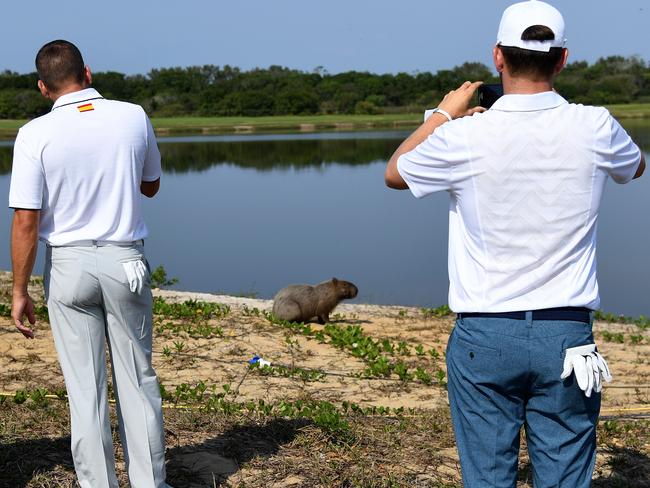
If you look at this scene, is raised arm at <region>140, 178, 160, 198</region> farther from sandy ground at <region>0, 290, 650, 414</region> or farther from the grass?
the grass

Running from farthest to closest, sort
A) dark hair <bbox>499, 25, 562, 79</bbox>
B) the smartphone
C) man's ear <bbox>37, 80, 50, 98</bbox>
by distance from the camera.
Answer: man's ear <bbox>37, 80, 50, 98</bbox>, the smartphone, dark hair <bbox>499, 25, 562, 79</bbox>

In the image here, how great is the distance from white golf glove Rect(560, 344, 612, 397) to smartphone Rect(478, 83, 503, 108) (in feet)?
2.76

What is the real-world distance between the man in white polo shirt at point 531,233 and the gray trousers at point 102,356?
1500mm

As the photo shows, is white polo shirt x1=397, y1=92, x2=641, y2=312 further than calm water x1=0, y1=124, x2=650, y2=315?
No

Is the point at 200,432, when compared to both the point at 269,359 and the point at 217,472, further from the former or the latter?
the point at 269,359

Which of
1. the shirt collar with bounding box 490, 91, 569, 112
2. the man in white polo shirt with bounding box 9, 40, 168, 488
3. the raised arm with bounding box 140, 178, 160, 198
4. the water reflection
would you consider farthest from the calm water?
the shirt collar with bounding box 490, 91, 569, 112

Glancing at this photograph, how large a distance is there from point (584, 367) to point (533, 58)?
0.89m

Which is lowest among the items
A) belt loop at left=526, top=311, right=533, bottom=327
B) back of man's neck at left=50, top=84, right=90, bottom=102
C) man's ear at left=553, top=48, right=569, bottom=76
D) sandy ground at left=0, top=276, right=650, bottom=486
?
sandy ground at left=0, top=276, right=650, bottom=486

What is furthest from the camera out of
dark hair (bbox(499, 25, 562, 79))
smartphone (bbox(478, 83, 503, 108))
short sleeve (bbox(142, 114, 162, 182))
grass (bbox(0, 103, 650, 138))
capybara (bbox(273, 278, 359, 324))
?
grass (bbox(0, 103, 650, 138))

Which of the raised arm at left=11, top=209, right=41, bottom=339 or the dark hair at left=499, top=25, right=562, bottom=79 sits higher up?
the dark hair at left=499, top=25, right=562, bottom=79

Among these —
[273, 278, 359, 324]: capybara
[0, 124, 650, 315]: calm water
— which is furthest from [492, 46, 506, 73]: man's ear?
[0, 124, 650, 315]: calm water

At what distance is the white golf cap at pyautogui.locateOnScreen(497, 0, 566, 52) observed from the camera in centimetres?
250

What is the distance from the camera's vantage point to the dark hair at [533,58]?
8.20 ft

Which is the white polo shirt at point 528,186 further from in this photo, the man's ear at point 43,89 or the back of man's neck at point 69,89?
the man's ear at point 43,89
